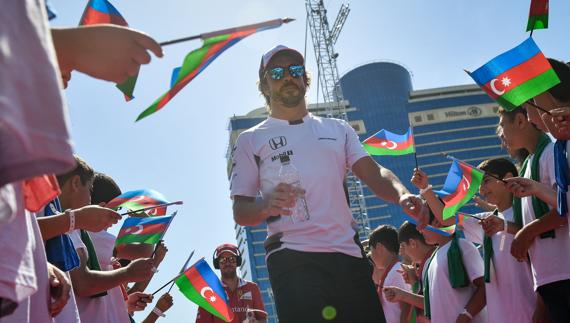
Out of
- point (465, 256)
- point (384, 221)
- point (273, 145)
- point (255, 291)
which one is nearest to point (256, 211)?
point (273, 145)

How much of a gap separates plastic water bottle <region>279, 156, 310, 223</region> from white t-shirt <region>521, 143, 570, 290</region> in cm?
162

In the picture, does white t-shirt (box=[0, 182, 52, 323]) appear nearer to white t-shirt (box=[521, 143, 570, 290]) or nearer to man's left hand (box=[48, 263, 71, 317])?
man's left hand (box=[48, 263, 71, 317])

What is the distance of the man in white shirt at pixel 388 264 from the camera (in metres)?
7.05

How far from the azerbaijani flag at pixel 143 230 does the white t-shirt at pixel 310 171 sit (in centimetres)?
145

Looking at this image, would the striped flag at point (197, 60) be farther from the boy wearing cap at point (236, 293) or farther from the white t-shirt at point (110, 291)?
the boy wearing cap at point (236, 293)

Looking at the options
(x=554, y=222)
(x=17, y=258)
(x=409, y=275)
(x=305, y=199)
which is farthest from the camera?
(x=409, y=275)

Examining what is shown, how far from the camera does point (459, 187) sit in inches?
199

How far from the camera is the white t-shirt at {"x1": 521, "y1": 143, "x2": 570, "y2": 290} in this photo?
3893 mm

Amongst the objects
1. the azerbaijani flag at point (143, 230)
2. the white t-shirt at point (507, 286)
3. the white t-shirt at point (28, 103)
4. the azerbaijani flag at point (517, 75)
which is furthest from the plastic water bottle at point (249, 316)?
the white t-shirt at point (28, 103)

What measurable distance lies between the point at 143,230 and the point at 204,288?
3.51 feet

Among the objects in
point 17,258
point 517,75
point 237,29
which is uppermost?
point 237,29

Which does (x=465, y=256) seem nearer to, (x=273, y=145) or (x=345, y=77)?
(x=273, y=145)

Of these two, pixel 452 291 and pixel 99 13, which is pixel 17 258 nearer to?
pixel 99 13

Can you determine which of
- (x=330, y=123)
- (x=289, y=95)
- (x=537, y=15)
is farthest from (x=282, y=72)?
(x=537, y=15)
